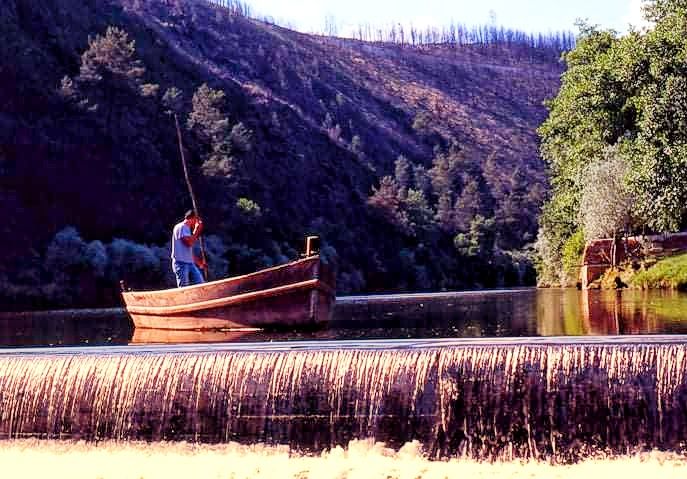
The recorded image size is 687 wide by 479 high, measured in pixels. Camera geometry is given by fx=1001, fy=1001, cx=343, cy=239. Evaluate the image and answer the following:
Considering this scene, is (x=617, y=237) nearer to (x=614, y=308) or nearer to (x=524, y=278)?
(x=614, y=308)

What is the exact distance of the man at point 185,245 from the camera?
19.8m

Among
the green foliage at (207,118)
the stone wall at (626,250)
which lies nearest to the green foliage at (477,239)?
the green foliage at (207,118)

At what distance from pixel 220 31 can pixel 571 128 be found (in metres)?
66.7

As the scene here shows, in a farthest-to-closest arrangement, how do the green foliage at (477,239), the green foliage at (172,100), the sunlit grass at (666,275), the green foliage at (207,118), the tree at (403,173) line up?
1. the tree at (403,173)
2. the green foliage at (477,239)
3. the green foliage at (207,118)
4. the green foliage at (172,100)
5. the sunlit grass at (666,275)

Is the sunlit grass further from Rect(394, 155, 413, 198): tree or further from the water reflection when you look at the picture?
Rect(394, 155, 413, 198): tree

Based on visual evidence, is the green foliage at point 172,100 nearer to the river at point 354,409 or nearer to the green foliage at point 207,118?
the green foliage at point 207,118

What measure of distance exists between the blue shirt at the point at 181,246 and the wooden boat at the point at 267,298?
666mm

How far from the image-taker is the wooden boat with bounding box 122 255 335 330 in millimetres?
19703

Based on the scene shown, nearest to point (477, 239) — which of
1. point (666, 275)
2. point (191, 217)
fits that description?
point (666, 275)

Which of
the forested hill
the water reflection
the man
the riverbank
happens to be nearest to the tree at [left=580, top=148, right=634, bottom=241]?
the riverbank

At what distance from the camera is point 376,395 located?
1081 cm

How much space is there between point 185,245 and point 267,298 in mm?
1991

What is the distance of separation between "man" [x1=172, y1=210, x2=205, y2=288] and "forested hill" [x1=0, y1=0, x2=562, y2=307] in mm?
22199

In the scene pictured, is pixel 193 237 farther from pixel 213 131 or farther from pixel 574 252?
pixel 213 131
